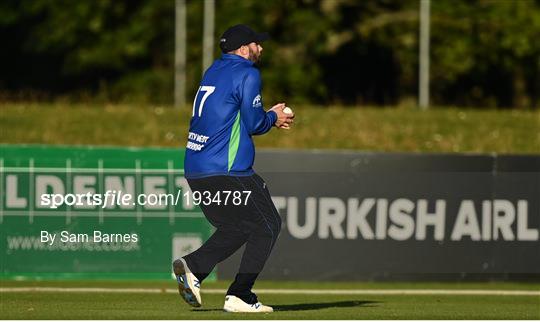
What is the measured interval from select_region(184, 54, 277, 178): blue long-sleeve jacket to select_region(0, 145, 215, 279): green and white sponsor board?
18.3 ft

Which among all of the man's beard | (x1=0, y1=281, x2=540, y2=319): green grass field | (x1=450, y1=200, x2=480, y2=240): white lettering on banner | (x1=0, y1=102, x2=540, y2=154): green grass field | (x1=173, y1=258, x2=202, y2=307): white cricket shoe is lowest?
(x1=0, y1=281, x2=540, y2=319): green grass field

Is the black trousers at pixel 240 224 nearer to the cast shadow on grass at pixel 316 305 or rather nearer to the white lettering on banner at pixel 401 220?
the cast shadow on grass at pixel 316 305

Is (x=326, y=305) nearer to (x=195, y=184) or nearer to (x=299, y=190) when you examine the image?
(x=195, y=184)

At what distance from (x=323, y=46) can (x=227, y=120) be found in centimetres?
2643

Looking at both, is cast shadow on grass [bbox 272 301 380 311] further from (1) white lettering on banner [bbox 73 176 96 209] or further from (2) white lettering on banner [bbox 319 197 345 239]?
(1) white lettering on banner [bbox 73 176 96 209]

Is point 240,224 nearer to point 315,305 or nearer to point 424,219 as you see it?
point 315,305

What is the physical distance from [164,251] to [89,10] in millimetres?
22649

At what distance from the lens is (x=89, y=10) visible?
126 ft

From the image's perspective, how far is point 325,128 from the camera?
26.2 meters

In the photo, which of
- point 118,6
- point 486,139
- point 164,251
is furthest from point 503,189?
point 118,6

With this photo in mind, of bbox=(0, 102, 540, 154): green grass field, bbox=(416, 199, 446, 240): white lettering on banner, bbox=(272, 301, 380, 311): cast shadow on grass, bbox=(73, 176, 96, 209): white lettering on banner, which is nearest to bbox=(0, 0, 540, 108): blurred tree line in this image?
bbox=(0, 102, 540, 154): green grass field

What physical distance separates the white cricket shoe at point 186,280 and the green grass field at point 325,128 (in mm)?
13404

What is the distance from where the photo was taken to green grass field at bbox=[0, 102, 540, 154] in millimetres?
24703

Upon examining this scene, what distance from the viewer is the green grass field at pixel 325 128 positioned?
24703mm
